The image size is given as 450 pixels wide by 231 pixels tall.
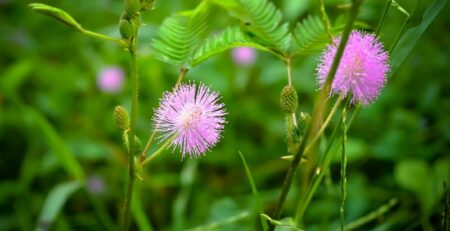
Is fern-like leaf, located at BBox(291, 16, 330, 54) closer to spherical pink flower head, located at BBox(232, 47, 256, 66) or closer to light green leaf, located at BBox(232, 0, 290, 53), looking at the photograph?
light green leaf, located at BBox(232, 0, 290, 53)

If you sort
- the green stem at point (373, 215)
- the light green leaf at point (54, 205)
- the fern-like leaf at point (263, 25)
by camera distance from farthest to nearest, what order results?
the light green leaf at point (54, 205) → the green stem at point (373, 215) → the fern-like leaf at point (263, 25)

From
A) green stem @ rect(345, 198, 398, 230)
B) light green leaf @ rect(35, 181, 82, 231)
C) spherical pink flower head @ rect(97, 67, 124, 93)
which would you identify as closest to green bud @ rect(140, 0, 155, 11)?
green stem @ rect(345, 198, 398, 230)

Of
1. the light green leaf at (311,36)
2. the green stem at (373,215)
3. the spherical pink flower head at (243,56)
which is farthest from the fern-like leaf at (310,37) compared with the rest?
the spherical pink flower head at (243,56)

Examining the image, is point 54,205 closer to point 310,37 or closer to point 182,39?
point 182,39

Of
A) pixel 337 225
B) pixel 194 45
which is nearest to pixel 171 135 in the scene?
pixel 194 45

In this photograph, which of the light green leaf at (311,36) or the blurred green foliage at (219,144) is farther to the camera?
the blurred green foliage at (219,144)

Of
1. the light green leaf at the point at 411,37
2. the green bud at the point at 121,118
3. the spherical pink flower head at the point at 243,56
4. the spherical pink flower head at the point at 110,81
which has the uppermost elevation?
the light green leaf at the point at 411,37

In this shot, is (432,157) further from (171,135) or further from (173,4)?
(173,4)

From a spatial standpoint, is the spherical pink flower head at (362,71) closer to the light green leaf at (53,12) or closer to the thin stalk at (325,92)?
the thin stalk at (325,92)
